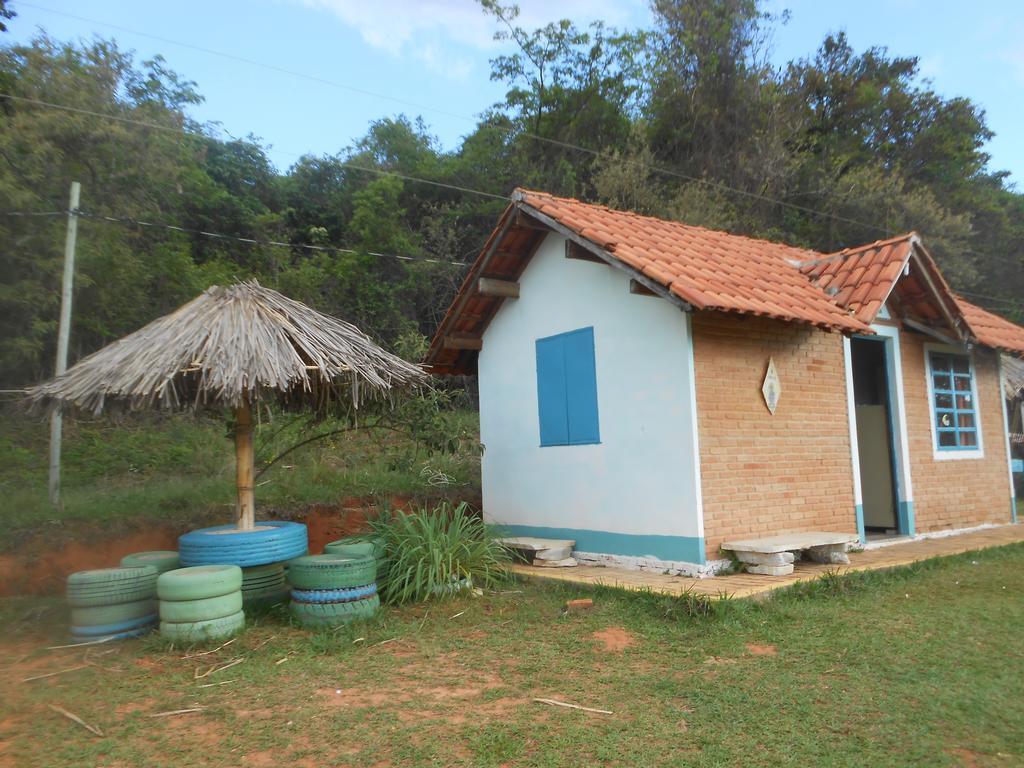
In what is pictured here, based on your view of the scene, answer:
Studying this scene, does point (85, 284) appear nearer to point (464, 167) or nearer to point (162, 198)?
point (162, 198)

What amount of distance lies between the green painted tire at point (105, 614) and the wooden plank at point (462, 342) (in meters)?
5.30

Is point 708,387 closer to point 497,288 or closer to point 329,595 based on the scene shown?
point 497,288

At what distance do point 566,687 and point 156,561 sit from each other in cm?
378

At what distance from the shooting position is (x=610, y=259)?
7734 mm

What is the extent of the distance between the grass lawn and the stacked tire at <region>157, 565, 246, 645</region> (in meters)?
0.15

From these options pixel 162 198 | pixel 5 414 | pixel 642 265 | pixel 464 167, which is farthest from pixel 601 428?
pixel 464 167

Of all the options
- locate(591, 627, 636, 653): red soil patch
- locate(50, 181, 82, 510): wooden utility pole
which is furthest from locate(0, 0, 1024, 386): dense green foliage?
locate(591, 627, 636, 653): red soil patch

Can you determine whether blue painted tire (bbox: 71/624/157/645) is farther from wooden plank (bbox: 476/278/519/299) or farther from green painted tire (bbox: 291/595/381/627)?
wooden plank (bbox: 476/278/519/299)

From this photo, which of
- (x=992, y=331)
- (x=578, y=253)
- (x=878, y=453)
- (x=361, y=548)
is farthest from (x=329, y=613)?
(x=992, y=331)

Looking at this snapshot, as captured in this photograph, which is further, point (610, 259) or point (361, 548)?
point (610, 259)

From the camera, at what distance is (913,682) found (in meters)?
4.64

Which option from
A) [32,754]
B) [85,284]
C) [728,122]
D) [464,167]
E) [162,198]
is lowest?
[32,754]

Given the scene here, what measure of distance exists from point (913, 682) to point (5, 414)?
42.9ft

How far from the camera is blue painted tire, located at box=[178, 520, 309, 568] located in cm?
628
